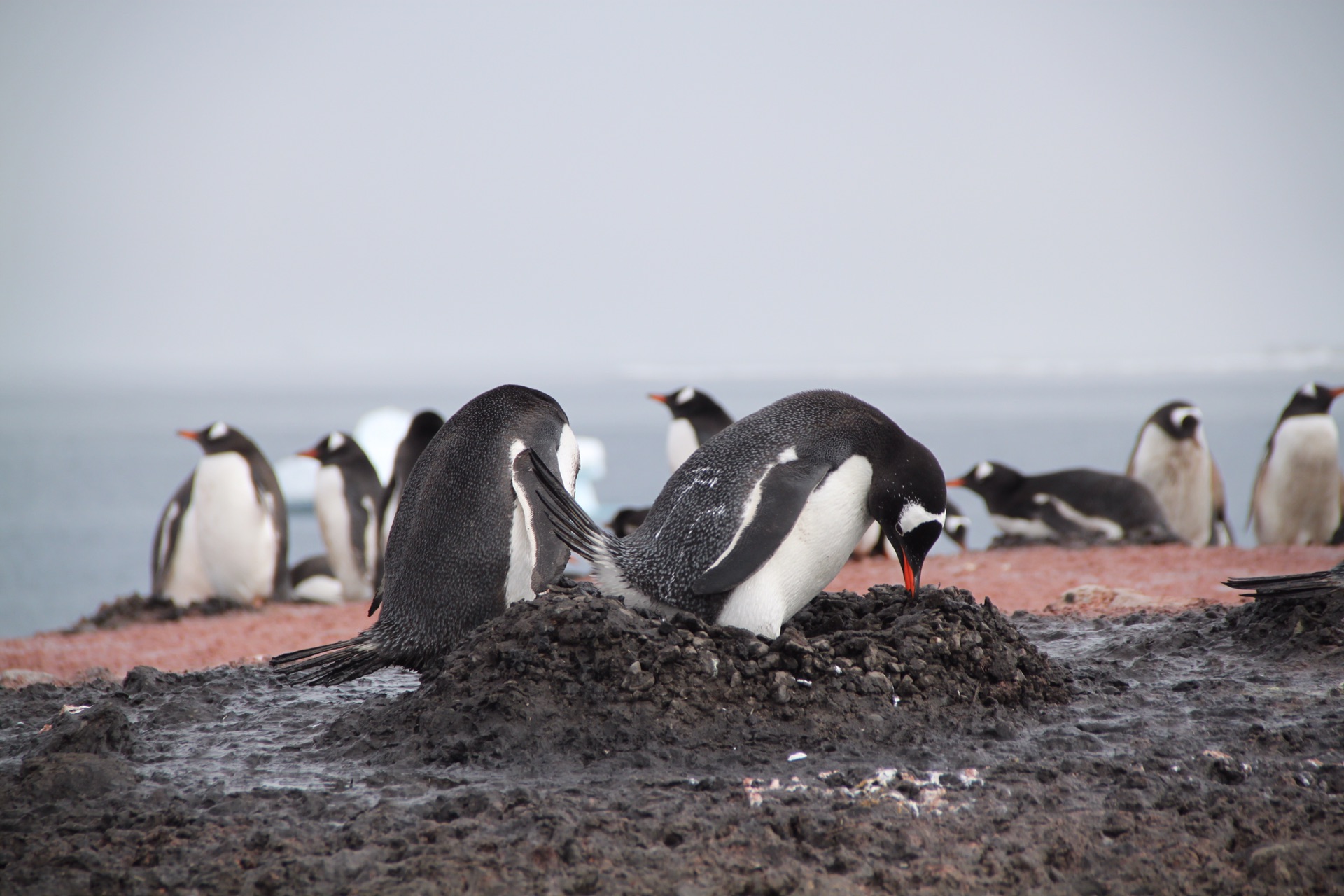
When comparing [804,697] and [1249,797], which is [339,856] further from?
[1249,797]

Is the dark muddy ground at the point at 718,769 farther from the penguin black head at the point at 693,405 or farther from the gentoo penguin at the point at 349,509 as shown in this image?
the penguin black head at the point at 693,405

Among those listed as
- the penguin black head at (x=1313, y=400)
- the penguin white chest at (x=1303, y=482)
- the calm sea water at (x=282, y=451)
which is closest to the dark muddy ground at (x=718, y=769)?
the penguin white chest at (x=1303, y=482)

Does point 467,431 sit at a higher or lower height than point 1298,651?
higher

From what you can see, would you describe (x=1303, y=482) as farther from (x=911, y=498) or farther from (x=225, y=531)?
(x=225, y=531)

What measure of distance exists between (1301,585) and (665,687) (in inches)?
87.5

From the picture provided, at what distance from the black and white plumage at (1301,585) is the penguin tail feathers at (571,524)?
203 centimetres

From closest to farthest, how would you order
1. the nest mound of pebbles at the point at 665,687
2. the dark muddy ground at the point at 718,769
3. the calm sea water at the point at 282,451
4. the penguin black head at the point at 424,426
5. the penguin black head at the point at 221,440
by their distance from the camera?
the dark muddy ground at the point at 718,769 → the nest mound of pebbles at the point at 665,687 → the penguin black head at the point at 424,426 → the penguin black head at the point at 221,440 → the calm sea water at the point at 282,451

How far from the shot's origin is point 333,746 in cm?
292

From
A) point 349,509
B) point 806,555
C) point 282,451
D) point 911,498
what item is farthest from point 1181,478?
point 282,451

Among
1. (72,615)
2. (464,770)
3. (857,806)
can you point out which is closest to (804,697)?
(857,806)

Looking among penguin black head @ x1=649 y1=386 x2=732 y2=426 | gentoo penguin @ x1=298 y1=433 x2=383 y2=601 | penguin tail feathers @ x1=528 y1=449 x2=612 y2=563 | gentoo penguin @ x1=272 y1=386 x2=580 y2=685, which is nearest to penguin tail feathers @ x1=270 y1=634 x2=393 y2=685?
gentoo penguin @ x1=272 y1=386 x2=580 y2=685

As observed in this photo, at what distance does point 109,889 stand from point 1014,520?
8025 millimetres

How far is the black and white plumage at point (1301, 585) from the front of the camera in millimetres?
3492

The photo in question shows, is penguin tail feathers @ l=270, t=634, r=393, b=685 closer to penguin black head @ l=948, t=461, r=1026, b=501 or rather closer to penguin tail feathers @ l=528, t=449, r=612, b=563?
penguin tail feathers @ l=528, t=449, r=612, b=563
